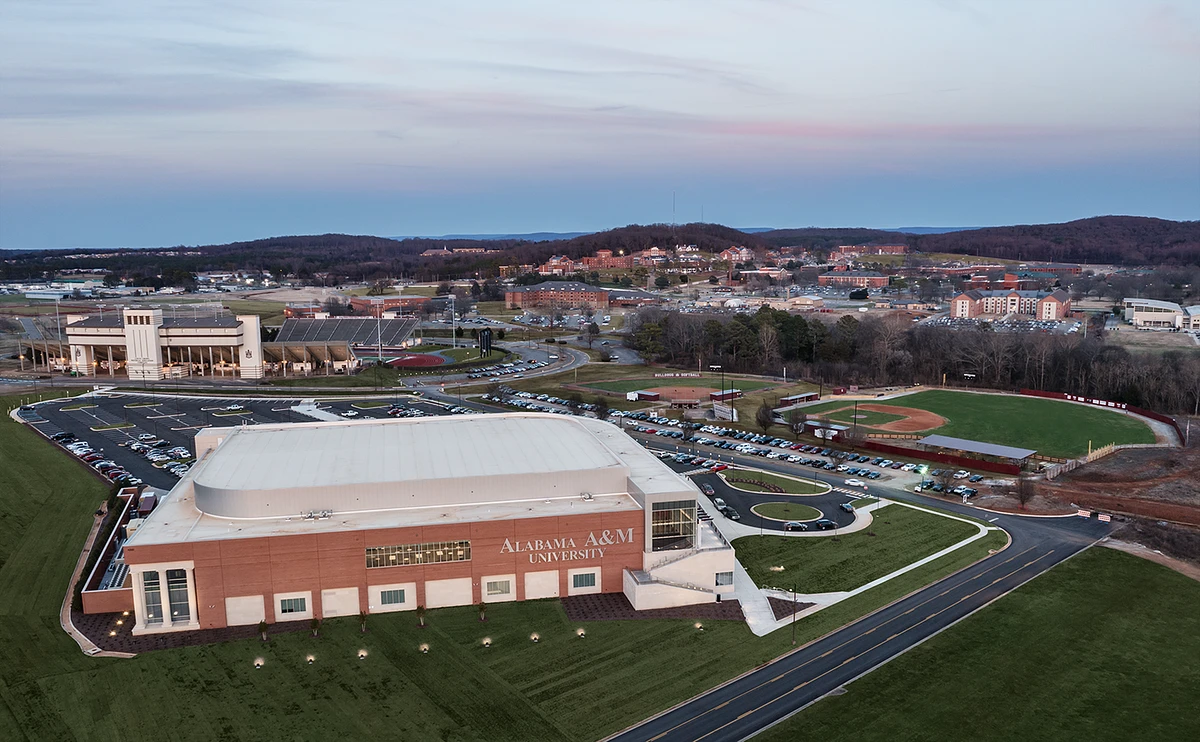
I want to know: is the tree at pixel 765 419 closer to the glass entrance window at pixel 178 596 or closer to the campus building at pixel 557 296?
the glass entrance window at pixel 178 596

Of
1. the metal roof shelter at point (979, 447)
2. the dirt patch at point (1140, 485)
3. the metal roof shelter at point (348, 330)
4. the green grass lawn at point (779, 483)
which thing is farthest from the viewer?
the metal roof shelter at point (348, 330)

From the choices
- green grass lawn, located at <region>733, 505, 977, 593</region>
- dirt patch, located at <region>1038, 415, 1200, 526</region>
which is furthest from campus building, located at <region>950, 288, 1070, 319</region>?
green grass lawn, located at <region>733, 505, 977, 593</region>

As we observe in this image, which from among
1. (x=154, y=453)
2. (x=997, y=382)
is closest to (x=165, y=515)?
(x=154, y=453)

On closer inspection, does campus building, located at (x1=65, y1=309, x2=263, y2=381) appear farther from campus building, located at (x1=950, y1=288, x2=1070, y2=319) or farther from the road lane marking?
campus building, located at (x1=950, y1=288, x2=1070, y2=319)

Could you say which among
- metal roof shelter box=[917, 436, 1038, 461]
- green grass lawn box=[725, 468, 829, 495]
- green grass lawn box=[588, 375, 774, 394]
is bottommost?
green grass lawn box=[588, 375, 774, 394]

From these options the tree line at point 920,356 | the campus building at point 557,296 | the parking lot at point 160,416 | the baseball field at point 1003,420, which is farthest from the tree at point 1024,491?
the campus building at point 557,296
